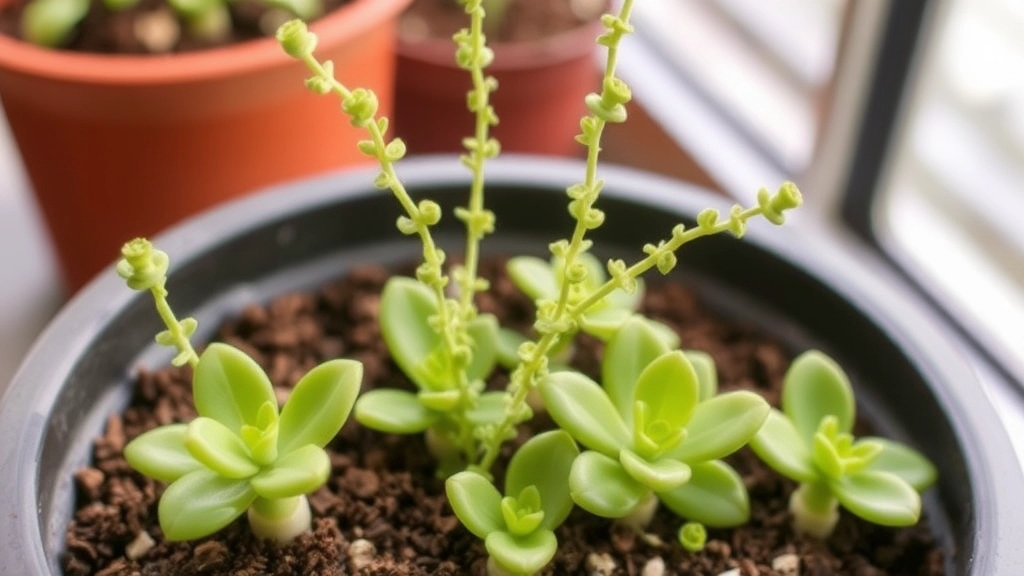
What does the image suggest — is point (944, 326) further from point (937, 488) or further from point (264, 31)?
point (264, 31)

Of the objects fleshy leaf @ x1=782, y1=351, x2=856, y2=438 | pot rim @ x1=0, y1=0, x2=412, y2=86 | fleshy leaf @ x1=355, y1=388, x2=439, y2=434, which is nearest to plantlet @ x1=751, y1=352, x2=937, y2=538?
fleshy leaf @ x1=782, y1=351, x2=856, y2=438

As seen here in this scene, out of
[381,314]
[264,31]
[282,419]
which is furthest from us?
[264,31]

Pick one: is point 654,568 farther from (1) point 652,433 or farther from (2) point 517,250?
(2) point 517,250

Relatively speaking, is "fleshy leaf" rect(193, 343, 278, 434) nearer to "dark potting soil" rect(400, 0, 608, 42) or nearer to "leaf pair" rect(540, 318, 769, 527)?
"leaf pair" rect(540, 318, 769, 527)

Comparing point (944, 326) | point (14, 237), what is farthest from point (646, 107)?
point (14, 237)

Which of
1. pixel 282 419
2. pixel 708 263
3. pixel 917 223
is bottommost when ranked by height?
pixel 282 419

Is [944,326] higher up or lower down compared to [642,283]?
higher up

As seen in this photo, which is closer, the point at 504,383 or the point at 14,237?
the point at 504,383
